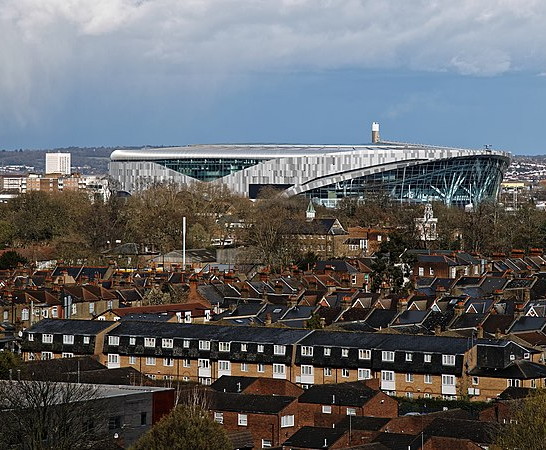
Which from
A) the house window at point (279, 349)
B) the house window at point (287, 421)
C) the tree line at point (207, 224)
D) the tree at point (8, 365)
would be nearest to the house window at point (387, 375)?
the house window at point (279, 349)

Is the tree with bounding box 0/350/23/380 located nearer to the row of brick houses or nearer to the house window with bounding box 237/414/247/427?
the house window with bounding box 237/414/247/427

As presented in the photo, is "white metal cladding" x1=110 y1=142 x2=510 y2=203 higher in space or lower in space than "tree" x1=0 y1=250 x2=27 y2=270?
higher

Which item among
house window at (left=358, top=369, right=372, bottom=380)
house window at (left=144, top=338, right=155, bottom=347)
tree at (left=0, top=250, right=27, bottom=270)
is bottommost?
house window at (left=358, top=369, right=372, bottom=380)

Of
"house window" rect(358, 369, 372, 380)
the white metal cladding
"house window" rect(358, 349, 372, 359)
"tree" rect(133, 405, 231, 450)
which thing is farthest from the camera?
the white metal cladding

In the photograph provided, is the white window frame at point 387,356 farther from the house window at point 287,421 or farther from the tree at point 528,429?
the tree at point 528,429

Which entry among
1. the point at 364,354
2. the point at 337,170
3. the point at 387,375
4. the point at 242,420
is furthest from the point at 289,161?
the point at 242,420

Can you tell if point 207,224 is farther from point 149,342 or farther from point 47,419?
Result: point 47,419

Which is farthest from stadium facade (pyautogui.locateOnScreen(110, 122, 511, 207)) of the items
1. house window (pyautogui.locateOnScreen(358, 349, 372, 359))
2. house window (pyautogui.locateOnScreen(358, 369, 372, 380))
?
house window (pyautogui.locateOnScreen(358, 369, 372, 380))
